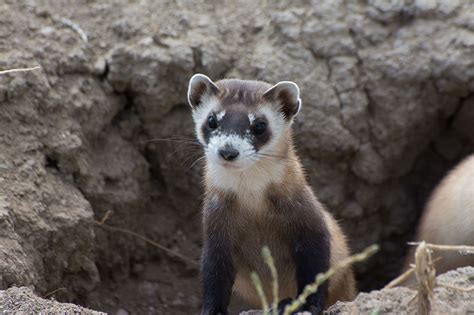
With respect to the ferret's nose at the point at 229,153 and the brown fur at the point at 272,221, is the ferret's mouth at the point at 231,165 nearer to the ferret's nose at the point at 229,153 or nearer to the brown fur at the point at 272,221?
the ferret's nose at the point at 229,153

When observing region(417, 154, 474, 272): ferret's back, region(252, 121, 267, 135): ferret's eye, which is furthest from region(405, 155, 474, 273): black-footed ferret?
region(252, 121, 267, 135): ferret's eye

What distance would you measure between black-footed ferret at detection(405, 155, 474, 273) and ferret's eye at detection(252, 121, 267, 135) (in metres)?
1.30

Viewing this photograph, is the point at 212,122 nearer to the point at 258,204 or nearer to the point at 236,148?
the point at 236,148

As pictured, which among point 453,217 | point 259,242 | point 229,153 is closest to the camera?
point 229,153

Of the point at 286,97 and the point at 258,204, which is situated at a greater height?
the point at 286,97

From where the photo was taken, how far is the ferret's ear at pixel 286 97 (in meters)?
3.46

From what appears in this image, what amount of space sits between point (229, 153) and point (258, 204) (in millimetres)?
421

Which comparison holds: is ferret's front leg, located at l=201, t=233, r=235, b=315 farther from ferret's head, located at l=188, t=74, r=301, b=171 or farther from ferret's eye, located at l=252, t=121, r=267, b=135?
ferret's eye, located at l=252, t=121, r=267, b=135

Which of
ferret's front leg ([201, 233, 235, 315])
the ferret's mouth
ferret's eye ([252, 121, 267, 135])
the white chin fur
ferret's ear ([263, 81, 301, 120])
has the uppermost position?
ferret's ear ([263, 81, 301, 120])

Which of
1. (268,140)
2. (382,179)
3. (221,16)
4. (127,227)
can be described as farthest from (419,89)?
(127,227)

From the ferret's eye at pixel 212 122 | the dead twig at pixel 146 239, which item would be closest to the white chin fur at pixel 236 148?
the ferret's eye at pixel 212 122

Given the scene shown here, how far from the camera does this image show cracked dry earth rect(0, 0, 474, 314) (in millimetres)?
4105

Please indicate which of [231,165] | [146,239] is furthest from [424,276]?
[146,239]

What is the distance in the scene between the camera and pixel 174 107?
4.62 m
